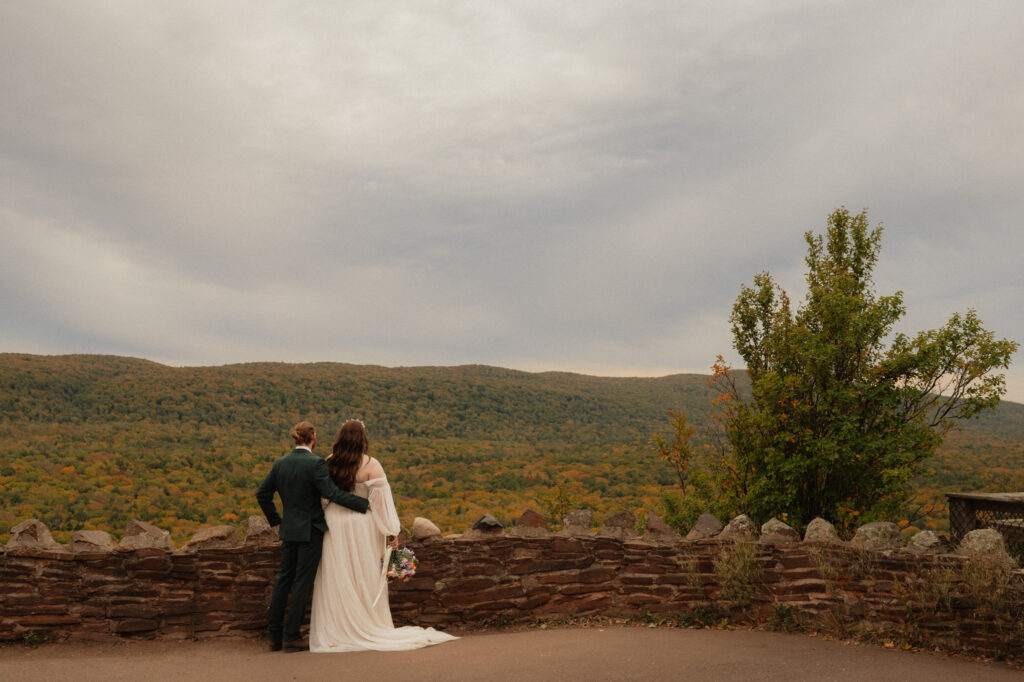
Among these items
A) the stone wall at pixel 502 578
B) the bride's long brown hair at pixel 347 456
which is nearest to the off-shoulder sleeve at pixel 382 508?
the bride's long brown hair at pixel 347 456

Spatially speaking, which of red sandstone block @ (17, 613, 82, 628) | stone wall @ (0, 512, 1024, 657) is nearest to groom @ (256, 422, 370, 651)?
stone wall @ (0, 512, 1024, 657)

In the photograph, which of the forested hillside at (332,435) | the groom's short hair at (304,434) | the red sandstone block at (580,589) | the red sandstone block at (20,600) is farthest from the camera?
the forested hillside at (332,435)

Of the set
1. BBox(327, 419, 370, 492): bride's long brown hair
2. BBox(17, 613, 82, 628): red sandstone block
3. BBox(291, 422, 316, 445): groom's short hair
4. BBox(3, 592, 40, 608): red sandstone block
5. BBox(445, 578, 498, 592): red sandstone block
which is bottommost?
BBox(17, 613, 82, 628): red sandstone block

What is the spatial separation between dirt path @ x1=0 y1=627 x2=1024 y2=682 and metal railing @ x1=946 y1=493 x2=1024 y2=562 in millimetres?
2935

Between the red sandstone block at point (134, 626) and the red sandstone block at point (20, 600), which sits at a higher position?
the red sandstone block at point (20, 600)

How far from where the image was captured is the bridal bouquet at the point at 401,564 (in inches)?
258

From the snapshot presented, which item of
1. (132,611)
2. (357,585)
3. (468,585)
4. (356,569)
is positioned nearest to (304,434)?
(356,569)

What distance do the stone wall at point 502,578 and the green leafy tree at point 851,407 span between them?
8.72ft

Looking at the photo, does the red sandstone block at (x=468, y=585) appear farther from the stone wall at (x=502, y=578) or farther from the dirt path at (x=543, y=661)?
the dirt path at (x=543, y=661)

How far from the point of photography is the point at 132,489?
97.4 feet

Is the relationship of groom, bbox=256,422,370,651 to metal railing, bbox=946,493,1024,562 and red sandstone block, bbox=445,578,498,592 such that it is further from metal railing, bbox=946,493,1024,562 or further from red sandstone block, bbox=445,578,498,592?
metal railing, bbox=946,493,1024,562

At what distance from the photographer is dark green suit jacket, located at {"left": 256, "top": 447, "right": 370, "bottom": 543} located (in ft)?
21.2

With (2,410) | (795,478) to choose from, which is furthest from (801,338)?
(2,410)

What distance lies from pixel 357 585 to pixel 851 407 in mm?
6604
